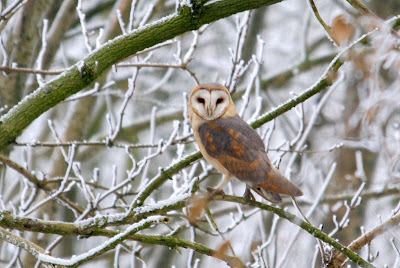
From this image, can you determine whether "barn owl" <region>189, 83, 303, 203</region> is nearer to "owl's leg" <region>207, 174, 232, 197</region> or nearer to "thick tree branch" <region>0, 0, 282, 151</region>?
"owl's leg" <region>207, 174, 232, 197</region>

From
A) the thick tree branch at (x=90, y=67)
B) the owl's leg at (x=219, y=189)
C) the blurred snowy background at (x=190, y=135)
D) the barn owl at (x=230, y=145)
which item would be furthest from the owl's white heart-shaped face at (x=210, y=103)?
the thick tree branch at (x=90, y=67)

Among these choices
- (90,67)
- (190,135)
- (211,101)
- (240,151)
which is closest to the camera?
(90,67)

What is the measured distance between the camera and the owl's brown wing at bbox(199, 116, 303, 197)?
3396 millimetres

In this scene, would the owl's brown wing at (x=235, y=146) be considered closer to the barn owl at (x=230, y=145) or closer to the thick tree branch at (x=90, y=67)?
the barn owl at (x=230, y=145)

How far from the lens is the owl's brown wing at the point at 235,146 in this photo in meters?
3.49

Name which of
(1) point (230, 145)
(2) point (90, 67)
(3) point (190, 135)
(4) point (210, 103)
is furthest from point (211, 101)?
(2) point (90, 67)

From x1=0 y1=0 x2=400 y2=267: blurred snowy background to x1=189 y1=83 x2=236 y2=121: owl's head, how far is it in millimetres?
306

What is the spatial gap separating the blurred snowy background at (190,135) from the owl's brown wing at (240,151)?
9.7 inches

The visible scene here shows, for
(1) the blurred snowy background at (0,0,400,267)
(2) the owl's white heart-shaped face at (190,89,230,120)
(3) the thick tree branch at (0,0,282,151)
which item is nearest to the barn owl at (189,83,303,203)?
(2) the owl's white heart-shaped face at (190,89,230,120)

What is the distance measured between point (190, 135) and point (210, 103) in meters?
0.46

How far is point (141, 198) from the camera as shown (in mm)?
3182

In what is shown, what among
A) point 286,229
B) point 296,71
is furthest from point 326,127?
point 286,229

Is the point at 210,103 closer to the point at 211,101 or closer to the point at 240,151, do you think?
the point at 211,101

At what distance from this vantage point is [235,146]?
361 centimetres
